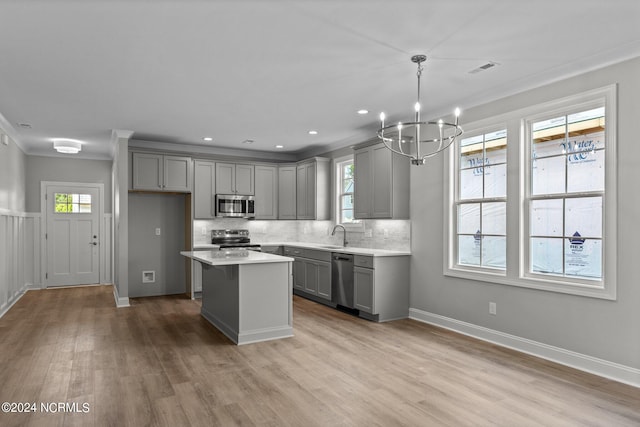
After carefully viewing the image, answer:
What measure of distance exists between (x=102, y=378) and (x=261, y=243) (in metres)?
4.39

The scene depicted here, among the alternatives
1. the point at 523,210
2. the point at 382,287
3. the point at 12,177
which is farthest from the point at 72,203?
the point at 523,210

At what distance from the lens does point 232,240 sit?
7.49 m

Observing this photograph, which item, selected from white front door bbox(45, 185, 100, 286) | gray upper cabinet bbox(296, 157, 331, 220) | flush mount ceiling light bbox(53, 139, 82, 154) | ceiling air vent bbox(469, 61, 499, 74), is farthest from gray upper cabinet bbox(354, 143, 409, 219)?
white front door bbox(45, 185, 100, 286)

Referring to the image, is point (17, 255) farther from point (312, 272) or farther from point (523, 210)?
point (523, 210)

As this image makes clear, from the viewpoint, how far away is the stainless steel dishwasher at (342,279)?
18.7 feet

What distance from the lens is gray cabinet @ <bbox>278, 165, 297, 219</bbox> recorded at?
25.5 feet

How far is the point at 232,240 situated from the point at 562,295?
5312mm

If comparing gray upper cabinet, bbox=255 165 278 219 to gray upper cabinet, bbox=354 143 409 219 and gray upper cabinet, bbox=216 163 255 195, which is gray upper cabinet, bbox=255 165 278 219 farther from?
gray upper cabinet, bbox=354 143 409 219

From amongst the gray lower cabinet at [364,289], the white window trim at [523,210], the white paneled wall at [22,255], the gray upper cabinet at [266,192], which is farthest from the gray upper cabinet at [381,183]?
the white paneled wall at [22,255]

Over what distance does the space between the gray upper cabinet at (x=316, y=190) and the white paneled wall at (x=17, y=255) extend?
4434 mm

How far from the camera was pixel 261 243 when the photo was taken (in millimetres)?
7652

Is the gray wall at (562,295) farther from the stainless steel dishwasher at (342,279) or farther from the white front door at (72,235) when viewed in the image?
the white front door at (72,235)

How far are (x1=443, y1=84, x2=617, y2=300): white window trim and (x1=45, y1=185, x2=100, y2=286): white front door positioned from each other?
6.91m

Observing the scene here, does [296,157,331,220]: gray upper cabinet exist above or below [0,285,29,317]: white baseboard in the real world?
above
